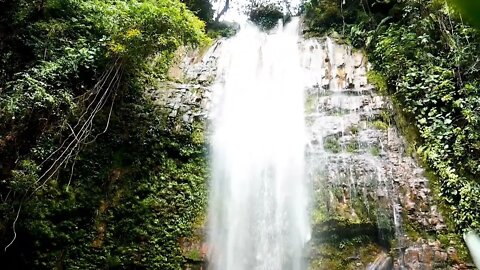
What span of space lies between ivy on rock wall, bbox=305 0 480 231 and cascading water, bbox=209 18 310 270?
5.18 feet

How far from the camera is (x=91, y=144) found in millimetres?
6172

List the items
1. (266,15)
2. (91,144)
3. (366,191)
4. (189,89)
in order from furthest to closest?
(266,15), (189,89), (91,144), (366,191)

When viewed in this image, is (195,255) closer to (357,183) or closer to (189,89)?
(357,183)

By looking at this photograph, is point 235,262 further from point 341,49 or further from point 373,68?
point 341,49

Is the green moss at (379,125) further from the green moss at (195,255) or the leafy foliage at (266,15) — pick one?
the leafy foliage at (266,15)

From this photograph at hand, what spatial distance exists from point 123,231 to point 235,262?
1.56 metres

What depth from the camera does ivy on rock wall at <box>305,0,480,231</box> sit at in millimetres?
5453

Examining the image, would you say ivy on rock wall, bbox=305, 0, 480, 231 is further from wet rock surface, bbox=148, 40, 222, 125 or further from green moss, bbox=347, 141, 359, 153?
wet rock surface, bbox=148, 40, 222, 125

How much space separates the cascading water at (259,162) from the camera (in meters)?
5.59

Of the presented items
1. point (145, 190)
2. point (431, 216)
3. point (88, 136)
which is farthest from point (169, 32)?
point (431, 216)

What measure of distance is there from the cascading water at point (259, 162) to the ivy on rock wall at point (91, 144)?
0.45 meters

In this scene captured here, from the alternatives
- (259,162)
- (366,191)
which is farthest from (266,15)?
(366,191)

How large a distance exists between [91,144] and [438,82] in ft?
17.5

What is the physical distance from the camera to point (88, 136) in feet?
20.0
